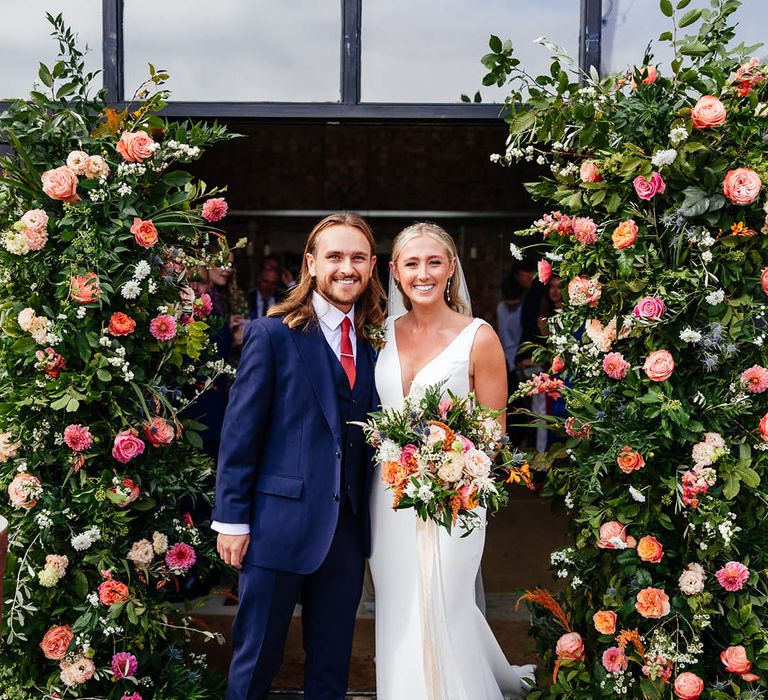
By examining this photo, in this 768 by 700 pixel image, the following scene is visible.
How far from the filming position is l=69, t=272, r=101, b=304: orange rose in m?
2.69

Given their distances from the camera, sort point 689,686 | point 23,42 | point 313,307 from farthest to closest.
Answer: point 23,42
point 313,307
point 689,686

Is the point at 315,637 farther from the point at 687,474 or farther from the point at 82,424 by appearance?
the point at 687,474

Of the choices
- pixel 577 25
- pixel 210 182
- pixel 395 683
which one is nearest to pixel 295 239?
pixel 210 182

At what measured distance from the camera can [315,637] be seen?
2762 millimetres

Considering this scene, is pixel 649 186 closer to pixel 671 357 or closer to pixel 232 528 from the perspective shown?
pixel 671 357

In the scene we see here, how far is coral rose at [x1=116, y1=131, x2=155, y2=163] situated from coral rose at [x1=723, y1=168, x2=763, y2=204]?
74.7 inches

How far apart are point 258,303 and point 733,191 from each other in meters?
4.81

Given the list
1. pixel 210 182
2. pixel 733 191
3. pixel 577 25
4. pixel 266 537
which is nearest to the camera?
pixel 733 191

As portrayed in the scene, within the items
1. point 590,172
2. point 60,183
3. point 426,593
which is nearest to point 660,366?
point 590,172

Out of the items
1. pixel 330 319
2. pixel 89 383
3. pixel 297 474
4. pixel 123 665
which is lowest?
pixel 123 665

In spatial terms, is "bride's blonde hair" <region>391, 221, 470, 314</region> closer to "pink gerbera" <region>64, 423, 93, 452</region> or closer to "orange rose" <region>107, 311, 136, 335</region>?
"orange rose" <region>107, 311, 136, 335</region>

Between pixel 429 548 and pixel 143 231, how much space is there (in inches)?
57.2

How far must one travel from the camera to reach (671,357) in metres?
2.54

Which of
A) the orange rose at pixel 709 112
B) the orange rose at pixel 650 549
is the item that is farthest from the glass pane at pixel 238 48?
the orange rose at pixel 650 549
